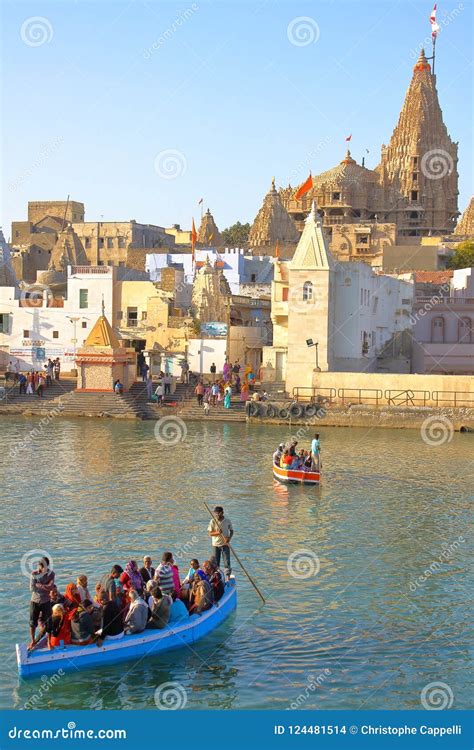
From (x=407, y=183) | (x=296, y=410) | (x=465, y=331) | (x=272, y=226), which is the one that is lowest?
(x=296, y=410)

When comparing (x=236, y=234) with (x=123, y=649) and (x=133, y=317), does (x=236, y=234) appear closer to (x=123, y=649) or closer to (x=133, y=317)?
(x=133, y=317)

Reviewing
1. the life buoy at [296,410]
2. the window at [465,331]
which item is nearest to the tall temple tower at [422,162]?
the window at [465,331]

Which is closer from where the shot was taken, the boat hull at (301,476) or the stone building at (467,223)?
the boat hull at (301,476)

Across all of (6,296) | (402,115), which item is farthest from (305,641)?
(402,115)

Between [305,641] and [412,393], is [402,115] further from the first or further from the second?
[305,641]

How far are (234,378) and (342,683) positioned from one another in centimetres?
3273

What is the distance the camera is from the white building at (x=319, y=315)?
4553cm

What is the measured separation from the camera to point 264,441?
120 ft

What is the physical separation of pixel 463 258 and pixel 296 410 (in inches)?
1478

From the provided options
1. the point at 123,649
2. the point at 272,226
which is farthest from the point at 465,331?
the point at 123,649

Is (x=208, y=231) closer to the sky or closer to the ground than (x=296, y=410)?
closer to the sky

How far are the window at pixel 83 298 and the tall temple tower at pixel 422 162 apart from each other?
51.7 m

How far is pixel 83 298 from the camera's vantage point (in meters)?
53.0

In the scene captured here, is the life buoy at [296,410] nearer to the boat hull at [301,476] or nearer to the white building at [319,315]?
the white building at [319,315]
